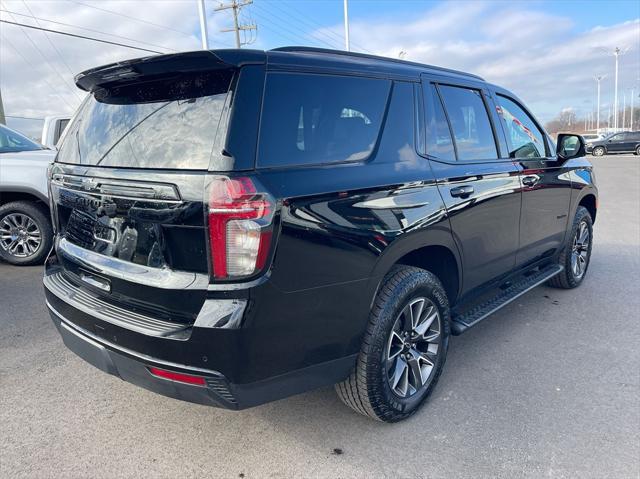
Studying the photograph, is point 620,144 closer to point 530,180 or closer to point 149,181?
point 530,180

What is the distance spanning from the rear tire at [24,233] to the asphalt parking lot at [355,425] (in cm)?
235

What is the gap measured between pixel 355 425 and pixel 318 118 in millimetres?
1701

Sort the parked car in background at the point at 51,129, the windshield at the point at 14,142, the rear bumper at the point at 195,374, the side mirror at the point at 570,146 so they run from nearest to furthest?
the rear bumper at the point at 195,374 < the side mirror at the point at 570,146 < the windshield at the point at 14,142 < the parked car in background at the point at 51,129

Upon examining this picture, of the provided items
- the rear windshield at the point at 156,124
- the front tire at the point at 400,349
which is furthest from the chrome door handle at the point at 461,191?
the rear windshield at the point at 156,124

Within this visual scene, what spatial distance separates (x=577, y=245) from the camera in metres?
5.19

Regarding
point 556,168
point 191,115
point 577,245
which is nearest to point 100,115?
point 191,115

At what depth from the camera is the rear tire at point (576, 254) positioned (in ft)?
16.2

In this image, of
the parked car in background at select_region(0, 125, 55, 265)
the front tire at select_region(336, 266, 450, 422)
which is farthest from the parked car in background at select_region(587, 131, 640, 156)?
the front tire at select_region(336, 266, 450, 422)

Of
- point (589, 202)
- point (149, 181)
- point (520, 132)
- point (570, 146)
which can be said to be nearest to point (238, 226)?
point (149, 181)

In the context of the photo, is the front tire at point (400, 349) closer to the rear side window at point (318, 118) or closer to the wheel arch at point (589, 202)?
the rear side window at point (318, 118)

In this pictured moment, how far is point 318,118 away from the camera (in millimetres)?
2389

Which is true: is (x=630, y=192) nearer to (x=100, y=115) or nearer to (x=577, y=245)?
(x=577, y=245)

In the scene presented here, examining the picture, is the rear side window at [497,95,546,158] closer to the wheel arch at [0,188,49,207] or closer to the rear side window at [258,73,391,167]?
the rear side window at [258,73,391,167]

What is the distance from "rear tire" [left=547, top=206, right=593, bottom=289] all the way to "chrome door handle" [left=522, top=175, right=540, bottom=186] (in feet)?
3.91
